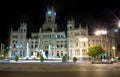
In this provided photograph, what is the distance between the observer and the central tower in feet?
535

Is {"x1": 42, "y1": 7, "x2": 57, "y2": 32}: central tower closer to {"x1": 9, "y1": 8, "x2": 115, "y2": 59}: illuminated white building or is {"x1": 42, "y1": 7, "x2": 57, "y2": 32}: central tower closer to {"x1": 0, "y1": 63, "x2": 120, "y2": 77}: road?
{"x1": 9, "y1": 8, "x2": 115, "y2": 59}: illuminated white building

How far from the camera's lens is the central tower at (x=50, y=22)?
163000 mm

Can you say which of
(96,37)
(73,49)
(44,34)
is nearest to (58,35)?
(44,34)

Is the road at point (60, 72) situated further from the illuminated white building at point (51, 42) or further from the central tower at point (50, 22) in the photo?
the central tower at point (50, 22)

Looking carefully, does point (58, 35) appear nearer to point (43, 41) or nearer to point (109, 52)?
point (43, 41)

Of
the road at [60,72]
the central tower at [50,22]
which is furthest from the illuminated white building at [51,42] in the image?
the road at [60,72]

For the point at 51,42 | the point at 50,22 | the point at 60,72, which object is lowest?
the point at 60,72

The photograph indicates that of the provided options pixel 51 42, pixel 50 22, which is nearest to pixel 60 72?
pixel 51 42

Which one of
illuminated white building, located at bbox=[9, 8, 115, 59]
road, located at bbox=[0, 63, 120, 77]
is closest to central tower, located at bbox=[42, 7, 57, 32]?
illuminated white building, located at bbox=[9, 8, 115, 59]

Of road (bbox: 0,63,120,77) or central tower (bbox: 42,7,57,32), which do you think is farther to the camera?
central tower (bbox: 42,7,57,32)

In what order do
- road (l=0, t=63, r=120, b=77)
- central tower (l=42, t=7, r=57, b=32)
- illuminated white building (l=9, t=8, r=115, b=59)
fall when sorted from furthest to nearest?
central tower (l=42, t=7, r=57, b=32), illuminated white building (l=9, t=8, r=115, b=59), road (l=0, t=63, r=120, b=77)

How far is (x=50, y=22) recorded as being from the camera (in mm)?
166000

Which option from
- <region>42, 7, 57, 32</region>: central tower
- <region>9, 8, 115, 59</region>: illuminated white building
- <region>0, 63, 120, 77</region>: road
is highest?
<region>42, 7, 57, 32</region>: central tower

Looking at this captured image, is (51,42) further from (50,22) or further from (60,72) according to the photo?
(60,72)
